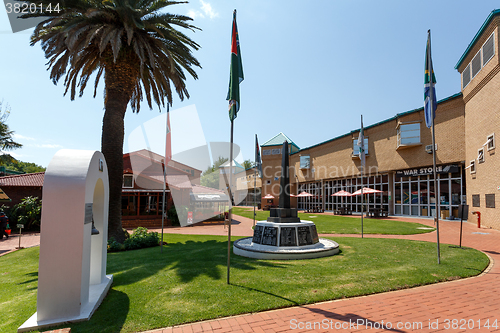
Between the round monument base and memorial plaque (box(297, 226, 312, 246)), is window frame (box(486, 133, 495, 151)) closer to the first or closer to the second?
the round monument base

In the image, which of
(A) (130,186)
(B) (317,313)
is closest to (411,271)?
(B) (317,313)

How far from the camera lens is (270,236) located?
9391 mm

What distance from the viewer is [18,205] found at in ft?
67.2

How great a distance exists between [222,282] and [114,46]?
33.6 feet

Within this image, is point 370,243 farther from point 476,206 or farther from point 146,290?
point 476,206

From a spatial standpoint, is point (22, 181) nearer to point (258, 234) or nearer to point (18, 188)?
point (18, 188)

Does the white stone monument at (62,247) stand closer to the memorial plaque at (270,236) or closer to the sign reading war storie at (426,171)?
the memorial plaque at (270,236)

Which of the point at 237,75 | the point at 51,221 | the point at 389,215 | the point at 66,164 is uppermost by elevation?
the point at 237,75

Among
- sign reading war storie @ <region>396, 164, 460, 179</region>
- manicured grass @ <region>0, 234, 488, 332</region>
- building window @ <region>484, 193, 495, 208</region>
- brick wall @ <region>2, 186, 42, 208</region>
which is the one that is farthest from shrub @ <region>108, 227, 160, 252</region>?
sign reading war storie @ <region>396, 164, 460, 179</region>

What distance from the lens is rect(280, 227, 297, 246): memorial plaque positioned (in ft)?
30.0

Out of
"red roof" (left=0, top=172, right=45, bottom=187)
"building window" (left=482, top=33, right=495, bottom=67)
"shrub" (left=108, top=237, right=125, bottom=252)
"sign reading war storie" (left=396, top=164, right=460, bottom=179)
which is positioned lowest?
"shrub" (left=108, top=237, right=125, bottom=252)

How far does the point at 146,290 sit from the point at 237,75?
534 cm

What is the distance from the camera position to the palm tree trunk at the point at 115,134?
12.3 m

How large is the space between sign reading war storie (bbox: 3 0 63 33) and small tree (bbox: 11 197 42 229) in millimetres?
14004
